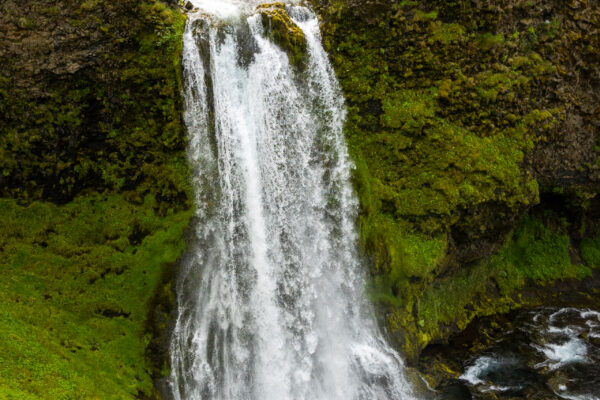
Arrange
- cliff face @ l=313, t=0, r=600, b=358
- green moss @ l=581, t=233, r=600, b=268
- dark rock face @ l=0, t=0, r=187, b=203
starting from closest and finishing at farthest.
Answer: dark rock face @ l=0, t=0, r=187, b=203
cliff face @ l=313, t=0, r=600, b=358
green moss @ l=581, t=233, r=600, b=268

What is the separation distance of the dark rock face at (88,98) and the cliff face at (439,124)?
473 centimetres

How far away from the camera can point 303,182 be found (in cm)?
1021

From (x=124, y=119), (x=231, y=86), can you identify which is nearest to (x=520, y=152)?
(x=231, y=86)

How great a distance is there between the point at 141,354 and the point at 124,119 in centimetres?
551

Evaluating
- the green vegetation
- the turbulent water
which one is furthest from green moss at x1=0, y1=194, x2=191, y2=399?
the turbulent water

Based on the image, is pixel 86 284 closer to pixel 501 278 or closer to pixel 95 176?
pixel 95 176

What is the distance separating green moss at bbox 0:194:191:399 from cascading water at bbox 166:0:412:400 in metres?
0.85

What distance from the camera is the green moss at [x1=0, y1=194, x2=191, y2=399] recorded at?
24.7ft

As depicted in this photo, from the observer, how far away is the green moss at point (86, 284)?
7.54 meters

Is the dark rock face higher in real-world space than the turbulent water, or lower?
higher

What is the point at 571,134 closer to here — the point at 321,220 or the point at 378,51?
the point at 378,51

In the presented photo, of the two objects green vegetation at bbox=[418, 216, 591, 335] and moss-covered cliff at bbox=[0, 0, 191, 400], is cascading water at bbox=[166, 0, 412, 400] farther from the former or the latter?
green vegetation at bbox=[418, 216, 591, 335]

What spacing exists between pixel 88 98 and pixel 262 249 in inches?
214

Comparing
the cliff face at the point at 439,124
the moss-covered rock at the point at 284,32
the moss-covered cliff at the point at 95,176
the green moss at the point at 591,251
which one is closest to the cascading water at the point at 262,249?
the moss-covered rock at the point at 284,32
